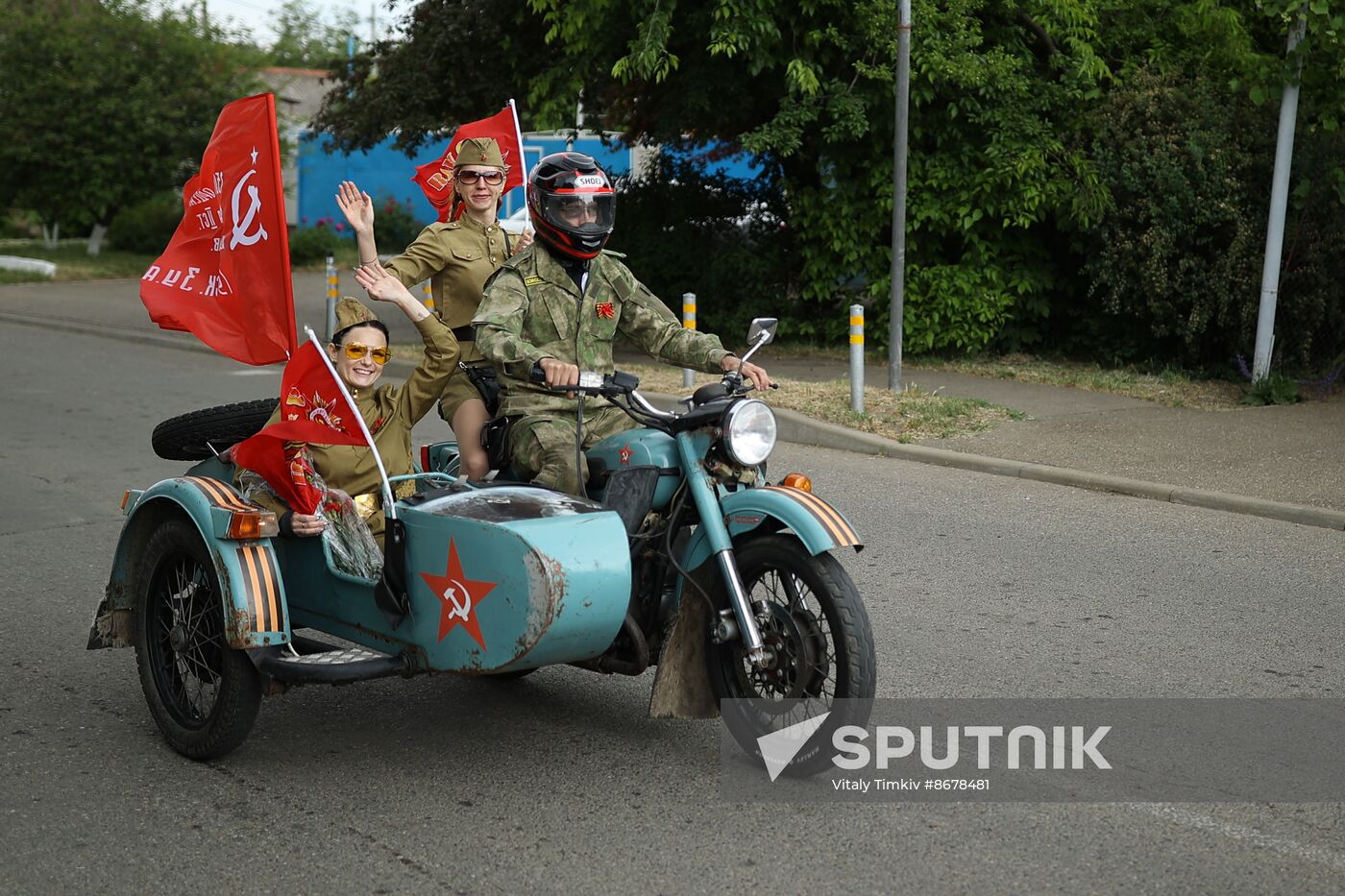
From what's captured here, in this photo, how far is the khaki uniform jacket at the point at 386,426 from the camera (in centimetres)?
505

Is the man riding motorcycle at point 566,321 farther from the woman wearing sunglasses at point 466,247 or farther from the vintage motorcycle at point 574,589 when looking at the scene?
the woman wearing sunglasses at point 466,247

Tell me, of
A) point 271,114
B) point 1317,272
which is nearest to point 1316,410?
point 1317,272

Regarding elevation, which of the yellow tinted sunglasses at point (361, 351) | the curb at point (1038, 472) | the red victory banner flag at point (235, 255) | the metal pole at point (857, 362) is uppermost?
the red victory banner flag at point (235, 255)

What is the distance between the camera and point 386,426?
5.15 meters

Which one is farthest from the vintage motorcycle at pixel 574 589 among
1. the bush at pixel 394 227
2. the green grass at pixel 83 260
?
the bush at pixel 394 227

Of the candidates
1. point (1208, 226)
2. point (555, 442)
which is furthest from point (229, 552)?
point (1208, 226)

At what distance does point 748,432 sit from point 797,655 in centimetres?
68

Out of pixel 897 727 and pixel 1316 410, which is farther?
pixel 1316 410

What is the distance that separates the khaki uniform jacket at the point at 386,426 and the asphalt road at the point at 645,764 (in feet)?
2.76

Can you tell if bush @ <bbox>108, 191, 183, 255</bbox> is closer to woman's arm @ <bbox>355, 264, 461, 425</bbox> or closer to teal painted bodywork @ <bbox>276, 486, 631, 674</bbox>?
woman's arm @ <bbox>355, 264, 461, 425</bbox>

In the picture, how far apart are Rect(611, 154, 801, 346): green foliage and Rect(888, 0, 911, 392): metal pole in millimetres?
3343

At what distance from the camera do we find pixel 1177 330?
13742 mm

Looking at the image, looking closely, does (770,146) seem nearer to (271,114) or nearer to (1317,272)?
(1317,272)

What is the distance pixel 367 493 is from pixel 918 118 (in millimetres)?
11134
